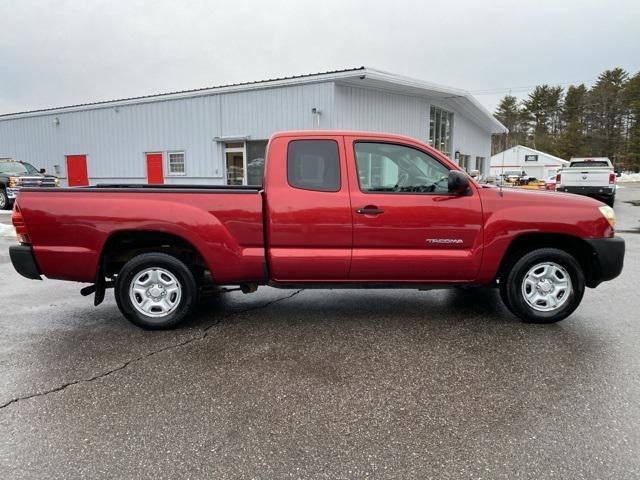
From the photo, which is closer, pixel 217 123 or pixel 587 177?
pixel 217 123

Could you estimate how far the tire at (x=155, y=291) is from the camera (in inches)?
174

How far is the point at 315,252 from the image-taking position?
14.5ft

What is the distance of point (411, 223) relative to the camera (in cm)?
436

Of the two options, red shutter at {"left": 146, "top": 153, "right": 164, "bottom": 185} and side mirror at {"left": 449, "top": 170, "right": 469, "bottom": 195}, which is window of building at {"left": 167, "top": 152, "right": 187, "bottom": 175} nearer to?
red shutter at {"left": 146, "top": 153, "right": 164, "bottom": 185}

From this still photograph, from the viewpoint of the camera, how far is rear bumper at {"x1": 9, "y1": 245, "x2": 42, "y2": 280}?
171 inches

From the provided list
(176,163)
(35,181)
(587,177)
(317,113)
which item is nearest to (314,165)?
(317,113)

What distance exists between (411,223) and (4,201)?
18.3 meters

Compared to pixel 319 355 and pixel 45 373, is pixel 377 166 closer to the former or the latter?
pixel 319 355

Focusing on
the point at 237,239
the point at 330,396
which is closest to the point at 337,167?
the point at 237,239

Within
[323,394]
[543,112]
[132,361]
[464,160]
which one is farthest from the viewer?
[543,112]

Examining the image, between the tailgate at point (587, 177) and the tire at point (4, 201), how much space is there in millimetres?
21845

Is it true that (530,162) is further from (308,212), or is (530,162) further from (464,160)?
(308,212)

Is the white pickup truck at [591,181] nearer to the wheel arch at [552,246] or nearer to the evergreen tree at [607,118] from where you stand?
the wheel arch at [552,246]

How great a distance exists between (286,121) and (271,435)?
1391cm
